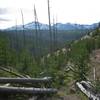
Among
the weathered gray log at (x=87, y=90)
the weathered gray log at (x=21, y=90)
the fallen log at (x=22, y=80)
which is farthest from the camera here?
the fallen log at (x=22, y=80)

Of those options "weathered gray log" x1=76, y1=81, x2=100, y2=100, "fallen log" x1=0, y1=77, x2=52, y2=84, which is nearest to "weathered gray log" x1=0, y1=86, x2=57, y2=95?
"fallen log" x1=0, y1=77, x2=52, y2=84

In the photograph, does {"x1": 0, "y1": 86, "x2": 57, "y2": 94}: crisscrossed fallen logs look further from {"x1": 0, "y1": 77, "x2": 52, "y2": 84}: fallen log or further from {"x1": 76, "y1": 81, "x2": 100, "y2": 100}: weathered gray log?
{"x1": 76, "y1": 81, "x2": 100, "y2": 100}: weathered gray log

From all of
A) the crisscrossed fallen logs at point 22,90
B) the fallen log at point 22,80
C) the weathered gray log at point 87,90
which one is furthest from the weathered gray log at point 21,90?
the weathered gray log at point 87,90

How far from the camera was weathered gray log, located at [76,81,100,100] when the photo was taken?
15.0 metres

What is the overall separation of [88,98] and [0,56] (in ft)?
35.5

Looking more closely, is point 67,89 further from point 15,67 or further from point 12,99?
point 15,67

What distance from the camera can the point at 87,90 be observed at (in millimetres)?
17156

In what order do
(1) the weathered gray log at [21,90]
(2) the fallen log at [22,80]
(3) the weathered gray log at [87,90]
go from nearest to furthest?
(1) the weathered gray log at [21,90], (3) the weathered gray log at [87,90], (2) the fallen log at [22,80]

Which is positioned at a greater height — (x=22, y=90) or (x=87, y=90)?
(x=22, y=90)

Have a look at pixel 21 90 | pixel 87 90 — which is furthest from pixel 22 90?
pixel 87 90

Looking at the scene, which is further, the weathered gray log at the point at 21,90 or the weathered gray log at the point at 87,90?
the weathered gray log at the point at 87,90

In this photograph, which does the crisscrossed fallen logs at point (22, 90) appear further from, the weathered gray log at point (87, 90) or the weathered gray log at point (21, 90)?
the weathered gray log at point (87, 90)

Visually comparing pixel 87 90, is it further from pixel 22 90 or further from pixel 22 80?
pixel 22 90

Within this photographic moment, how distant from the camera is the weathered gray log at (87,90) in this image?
49.1 ft
